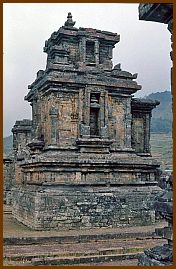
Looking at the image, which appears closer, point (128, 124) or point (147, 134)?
point (128, 124)

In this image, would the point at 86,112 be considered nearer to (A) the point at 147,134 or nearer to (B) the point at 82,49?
(B) the point at 82,49

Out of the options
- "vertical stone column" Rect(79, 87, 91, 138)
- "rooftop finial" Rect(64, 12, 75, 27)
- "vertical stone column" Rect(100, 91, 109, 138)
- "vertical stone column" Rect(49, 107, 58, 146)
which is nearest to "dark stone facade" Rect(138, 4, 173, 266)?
"vertical stone column" Rect(49, 107, 58, 146)

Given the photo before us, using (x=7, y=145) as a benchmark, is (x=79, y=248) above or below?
below

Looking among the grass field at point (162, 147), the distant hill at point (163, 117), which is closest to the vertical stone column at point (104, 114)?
the grass field at point (162, 147)

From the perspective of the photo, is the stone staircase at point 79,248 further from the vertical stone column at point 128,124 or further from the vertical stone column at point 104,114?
the vertical stone column at point 128,124

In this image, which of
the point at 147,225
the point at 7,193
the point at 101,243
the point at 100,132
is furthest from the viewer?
the point at 7,193

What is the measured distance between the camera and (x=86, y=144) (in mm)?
15883

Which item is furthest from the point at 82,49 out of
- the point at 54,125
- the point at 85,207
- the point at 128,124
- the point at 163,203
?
the point at 163,203

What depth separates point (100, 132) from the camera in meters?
16.5

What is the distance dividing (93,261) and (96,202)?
15.8 feet

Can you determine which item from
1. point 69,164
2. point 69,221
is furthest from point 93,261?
point 69,164

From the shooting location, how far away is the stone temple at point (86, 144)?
14320mm

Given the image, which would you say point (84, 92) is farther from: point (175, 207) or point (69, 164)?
point (175, 207)

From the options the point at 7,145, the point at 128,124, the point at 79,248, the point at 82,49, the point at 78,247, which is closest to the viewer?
the point at 79,248
